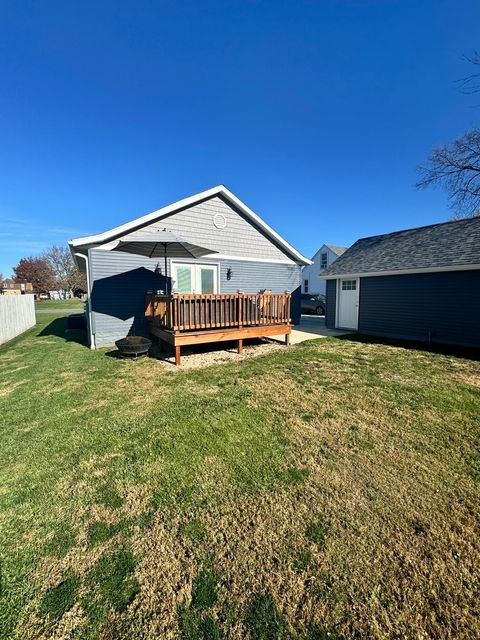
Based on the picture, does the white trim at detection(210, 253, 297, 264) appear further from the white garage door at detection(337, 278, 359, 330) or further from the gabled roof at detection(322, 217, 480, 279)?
the white garage door at detection(337, 278, 359, 330)

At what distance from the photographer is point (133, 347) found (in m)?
6.81

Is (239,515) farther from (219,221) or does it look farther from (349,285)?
(349,285)

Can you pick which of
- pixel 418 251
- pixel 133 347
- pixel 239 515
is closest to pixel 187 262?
pixel 133 347

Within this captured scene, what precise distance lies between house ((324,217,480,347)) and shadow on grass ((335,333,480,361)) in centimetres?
58

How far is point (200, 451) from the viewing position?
3.07m

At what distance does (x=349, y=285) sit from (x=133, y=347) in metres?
9.61

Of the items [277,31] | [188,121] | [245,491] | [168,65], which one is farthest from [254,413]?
[188,121]

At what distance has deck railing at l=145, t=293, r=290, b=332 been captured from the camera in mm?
6625

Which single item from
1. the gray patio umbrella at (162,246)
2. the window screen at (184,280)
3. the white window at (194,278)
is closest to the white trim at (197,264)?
the white window at (194,278)

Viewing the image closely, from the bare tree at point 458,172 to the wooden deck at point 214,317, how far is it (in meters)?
11.4

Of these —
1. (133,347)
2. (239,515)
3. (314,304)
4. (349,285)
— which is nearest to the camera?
(239,515)

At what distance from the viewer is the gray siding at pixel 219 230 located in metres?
9.23

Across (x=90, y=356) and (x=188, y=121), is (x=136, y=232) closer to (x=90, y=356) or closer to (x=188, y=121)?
(x=90, y=356)

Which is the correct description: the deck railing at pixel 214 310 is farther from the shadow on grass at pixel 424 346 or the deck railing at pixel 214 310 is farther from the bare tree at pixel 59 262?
the bare tree at pixel 59 262
